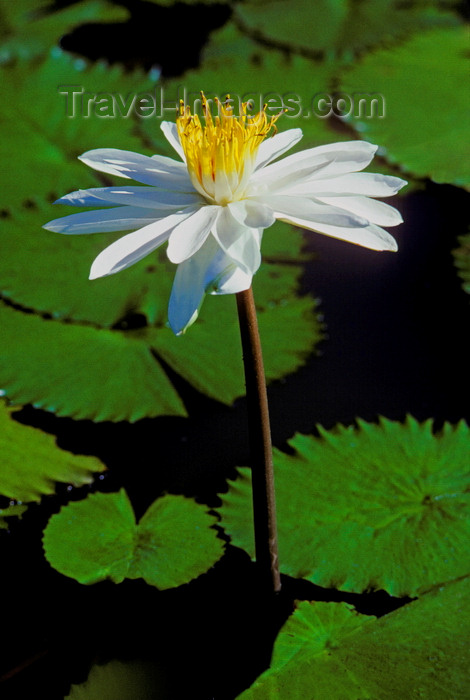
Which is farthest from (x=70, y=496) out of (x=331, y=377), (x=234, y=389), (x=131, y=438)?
(x=331, y=377)

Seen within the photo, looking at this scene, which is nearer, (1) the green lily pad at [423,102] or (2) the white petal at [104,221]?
(2) the white petal at [104,221]

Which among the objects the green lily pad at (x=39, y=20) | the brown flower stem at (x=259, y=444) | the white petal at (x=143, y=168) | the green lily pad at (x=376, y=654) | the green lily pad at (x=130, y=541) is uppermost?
the green lily pad at (x=39, y=20)

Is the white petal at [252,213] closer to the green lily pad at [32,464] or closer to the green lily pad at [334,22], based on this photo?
the green lily pad at [32,464]

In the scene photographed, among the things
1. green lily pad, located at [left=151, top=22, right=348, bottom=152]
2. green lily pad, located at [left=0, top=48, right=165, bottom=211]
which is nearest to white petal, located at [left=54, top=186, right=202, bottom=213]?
green lily pad, located at [left=0, top=48, right=165, bottom=211]

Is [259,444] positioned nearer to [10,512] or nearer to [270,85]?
[10,512]

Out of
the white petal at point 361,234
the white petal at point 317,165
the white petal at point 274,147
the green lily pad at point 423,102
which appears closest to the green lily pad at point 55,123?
the green lily pad at point 423,102

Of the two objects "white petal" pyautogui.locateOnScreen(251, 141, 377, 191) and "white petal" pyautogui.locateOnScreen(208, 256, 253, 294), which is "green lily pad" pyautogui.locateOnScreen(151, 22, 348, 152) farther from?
"white petal" pyautogui.locateOnScreen(208, 256, 253, 294)

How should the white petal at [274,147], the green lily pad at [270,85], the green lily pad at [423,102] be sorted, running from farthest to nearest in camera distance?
1. the green lily pad at [270,85]
2. the green lily pad at [423,102]
3. the white petal at [274,147]
